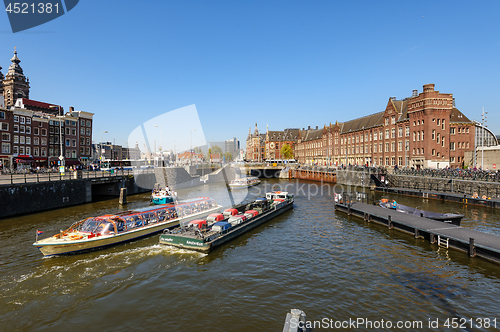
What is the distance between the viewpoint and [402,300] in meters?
14.2

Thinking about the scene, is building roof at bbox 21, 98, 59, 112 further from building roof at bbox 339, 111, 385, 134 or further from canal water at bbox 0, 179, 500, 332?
building roof at bbox 339, 111, 385, 134

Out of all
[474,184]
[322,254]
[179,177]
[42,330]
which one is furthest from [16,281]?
[179,177]

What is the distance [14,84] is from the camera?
3841 inches

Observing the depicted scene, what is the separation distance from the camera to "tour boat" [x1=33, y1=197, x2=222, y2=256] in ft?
63.9

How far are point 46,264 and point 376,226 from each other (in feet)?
102

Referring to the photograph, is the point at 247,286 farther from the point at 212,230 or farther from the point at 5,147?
the point at 5,147

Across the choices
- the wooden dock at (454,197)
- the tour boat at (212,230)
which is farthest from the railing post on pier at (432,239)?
the wooden dock at (454,197)

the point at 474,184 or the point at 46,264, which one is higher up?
the point at 474,184

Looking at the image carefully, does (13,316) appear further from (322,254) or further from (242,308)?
(322,254)

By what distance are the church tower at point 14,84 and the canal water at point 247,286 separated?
347ft

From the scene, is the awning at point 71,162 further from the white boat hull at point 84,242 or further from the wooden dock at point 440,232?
the wooden dock at point 440,232

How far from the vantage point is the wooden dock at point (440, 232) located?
19.0 meters

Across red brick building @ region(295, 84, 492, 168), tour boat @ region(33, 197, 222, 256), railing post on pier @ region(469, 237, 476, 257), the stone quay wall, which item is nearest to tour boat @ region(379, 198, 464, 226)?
railing post on pier @ region(469, 237, 476, 257)

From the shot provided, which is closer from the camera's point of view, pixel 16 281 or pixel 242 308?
pixel 242 308
